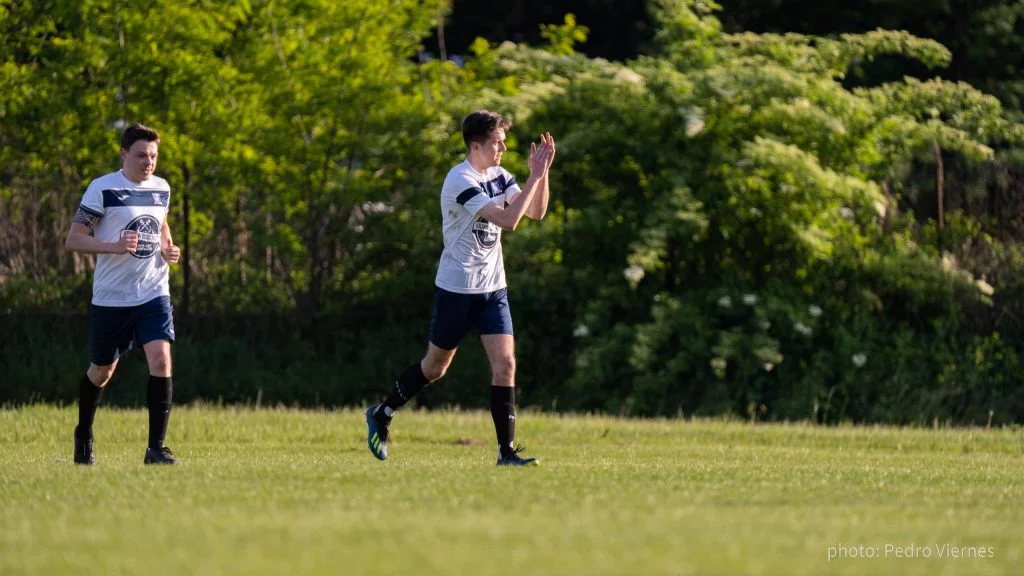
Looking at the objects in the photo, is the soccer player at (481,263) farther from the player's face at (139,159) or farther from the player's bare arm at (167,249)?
the player's face at (139,159)

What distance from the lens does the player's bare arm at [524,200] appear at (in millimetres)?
8719

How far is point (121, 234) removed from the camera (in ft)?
29.5

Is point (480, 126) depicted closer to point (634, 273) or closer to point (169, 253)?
point (169, 253)

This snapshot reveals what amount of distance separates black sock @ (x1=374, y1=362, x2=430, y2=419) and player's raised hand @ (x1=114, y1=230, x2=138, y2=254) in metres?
1.82

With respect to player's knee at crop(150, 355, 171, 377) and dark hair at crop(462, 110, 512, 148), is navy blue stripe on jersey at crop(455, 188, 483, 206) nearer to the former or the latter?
dark hair at crop(462, 110, 512, 148)

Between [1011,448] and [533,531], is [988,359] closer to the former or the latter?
[1011,448]

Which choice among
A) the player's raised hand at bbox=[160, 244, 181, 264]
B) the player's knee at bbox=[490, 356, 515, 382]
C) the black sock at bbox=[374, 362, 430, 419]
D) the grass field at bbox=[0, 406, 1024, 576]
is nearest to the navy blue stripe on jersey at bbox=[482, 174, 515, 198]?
the player's knee at bbox=[490, 356, 515, 382]

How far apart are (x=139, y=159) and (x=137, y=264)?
0.61 meters

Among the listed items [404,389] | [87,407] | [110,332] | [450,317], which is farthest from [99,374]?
[450,317]

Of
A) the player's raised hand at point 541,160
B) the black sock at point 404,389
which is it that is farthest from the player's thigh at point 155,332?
the player's raised hand at point 541,160

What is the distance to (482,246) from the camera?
909 cm

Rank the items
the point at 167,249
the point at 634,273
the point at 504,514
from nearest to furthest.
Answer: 1. the point at 504,514
2. the point at 167,249
3. the point at 634,273

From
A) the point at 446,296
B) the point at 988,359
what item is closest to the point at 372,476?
the point at 446,296

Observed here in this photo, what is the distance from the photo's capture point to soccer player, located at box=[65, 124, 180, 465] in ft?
29.6
